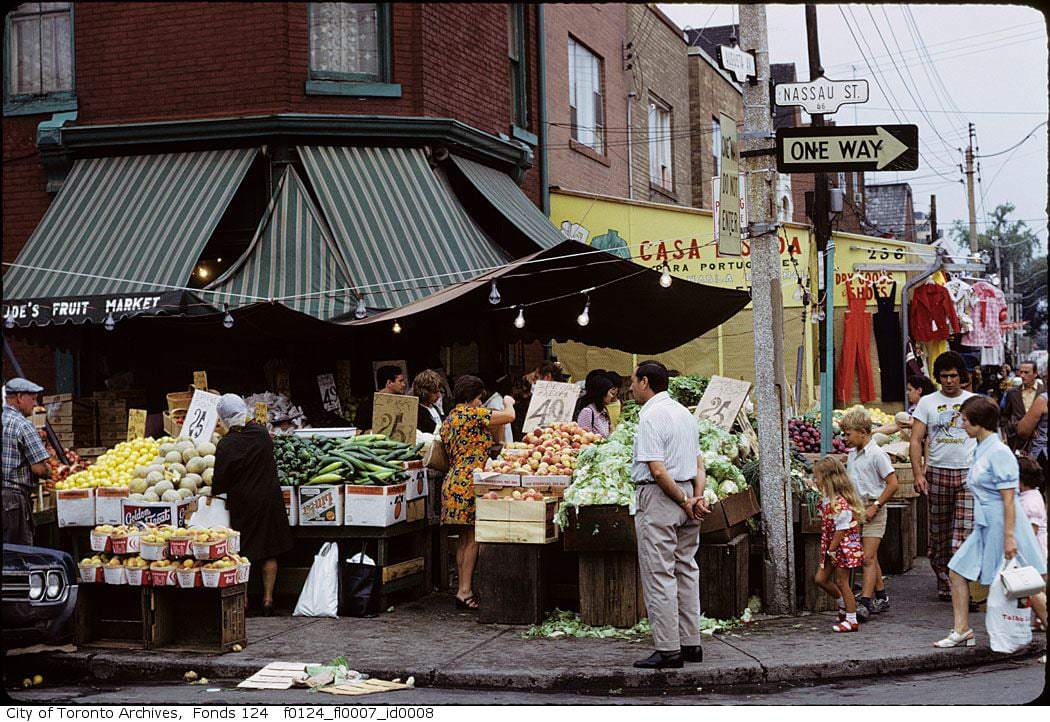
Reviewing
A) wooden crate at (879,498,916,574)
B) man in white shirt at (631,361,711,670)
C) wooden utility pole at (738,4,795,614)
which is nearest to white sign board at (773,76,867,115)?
wooden utility pole at (738,4,795,614)

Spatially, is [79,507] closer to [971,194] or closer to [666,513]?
[666,513]

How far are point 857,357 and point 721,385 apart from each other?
10.3 meters

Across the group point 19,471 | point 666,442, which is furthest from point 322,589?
point 666,442

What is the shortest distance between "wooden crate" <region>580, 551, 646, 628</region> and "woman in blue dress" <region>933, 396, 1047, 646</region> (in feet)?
7.88

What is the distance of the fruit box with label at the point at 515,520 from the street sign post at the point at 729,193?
101 inches

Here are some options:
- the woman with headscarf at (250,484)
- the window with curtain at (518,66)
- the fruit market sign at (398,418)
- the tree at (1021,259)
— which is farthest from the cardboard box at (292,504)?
the tree at (1021,259)

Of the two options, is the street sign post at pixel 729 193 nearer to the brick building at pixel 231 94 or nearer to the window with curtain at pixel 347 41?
the brick building at pixel 231 94

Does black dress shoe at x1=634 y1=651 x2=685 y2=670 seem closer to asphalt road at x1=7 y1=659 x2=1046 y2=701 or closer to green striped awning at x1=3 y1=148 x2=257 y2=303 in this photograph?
asphalt road at x1=7 y1=659 x2=1046 y2=701

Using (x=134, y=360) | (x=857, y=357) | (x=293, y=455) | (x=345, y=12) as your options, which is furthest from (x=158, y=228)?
(x=857, y=357)

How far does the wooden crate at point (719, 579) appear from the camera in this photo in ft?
31.1

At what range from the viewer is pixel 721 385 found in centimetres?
1130

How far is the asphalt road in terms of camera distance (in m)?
7.34

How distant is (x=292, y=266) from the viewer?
13711 mm

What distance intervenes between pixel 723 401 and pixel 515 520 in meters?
2.66
